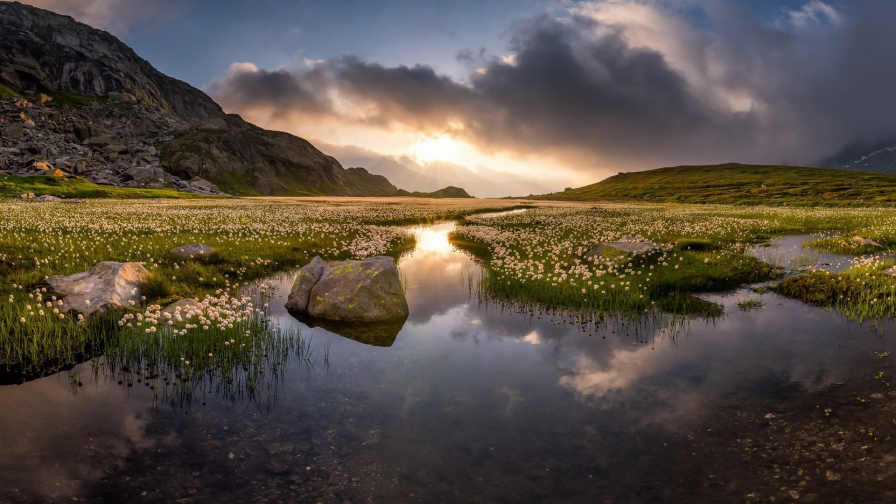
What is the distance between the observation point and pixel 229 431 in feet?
18.9

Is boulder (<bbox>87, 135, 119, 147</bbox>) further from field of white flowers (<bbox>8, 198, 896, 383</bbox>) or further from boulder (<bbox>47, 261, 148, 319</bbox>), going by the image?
boulder (<bbox>47, 261, 148, 319</bbox>)

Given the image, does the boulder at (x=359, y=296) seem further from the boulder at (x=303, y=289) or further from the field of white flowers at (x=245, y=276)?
the field of white flowers at (x=245, y=276)

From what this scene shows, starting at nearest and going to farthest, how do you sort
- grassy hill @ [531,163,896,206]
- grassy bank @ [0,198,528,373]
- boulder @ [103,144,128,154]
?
grassy bank @ [0,198,528,373] < grassy hill @ [531,163,896,206] < boulder @ [103,144,128,154]

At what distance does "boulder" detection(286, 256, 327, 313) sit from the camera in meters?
11.8

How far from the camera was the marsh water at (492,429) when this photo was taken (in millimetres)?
4664

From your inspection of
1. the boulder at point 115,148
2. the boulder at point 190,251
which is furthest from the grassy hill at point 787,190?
the boulder at point 115,148

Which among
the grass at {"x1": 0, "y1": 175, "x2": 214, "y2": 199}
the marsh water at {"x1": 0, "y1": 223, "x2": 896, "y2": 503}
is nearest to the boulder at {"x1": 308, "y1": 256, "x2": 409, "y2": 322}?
the marsh water at {"x1": 0, "y1": 223, "x2": 896, "y2": 503}

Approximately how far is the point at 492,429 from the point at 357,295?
21.3 ft

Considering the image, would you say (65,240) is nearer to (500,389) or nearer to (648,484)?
(500,389)

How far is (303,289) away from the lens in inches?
479

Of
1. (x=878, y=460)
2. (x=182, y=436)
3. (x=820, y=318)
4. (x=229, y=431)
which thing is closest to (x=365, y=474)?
(x=229, y=431)

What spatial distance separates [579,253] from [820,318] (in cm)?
896

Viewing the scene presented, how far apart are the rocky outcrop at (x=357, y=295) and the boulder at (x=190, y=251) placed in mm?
6942

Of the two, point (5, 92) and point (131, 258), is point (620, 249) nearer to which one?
point (131, 258)
